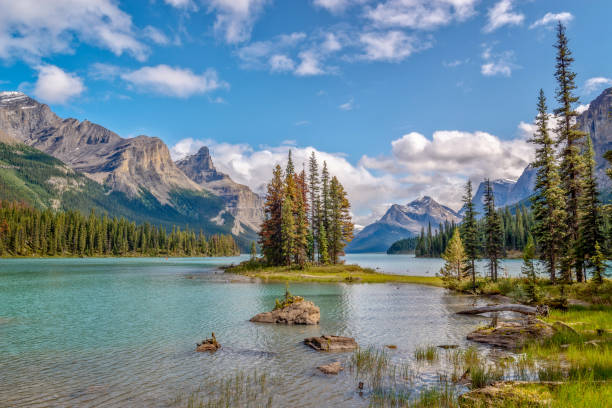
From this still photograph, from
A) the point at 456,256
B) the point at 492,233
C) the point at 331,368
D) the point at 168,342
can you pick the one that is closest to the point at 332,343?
the point at 331,368

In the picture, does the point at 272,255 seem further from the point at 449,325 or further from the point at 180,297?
the point at 449,325

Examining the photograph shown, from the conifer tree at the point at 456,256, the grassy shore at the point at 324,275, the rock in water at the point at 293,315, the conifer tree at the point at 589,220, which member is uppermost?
the conifer tree at the point at 589,220

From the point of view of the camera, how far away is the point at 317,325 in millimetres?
26438

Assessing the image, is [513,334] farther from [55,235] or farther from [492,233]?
[55,235]

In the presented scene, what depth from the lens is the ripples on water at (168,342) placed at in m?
13.0

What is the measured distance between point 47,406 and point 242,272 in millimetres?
67626

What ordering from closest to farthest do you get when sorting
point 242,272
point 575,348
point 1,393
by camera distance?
1. point 1,393
2. point 575,348
3. point 242,272

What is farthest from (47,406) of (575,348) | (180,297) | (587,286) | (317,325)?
(587,286)

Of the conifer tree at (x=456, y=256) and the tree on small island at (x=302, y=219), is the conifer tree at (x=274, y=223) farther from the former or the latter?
the conifer tree at (x=456, y=256)

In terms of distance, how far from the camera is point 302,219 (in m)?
77.9

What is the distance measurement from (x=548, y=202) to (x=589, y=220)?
4772 millimetres

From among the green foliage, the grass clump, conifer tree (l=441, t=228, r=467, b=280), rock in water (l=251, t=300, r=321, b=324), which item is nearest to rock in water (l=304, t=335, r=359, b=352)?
the grass clump

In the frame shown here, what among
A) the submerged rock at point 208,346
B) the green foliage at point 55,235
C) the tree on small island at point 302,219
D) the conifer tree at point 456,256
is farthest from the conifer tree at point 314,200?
the green foliage at point 55,235

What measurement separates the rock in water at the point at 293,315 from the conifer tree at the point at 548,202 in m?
28.4
